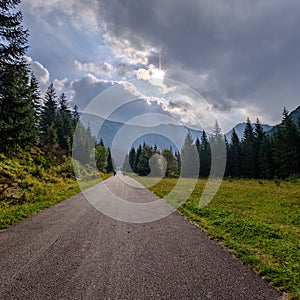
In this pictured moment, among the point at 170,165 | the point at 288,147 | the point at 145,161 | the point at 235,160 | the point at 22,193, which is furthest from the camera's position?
the point at 145,161

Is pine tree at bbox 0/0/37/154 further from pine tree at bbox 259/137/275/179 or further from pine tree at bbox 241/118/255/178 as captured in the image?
pine tree at bbox 241/118/255/178

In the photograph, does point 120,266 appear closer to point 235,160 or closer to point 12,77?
point 12,77

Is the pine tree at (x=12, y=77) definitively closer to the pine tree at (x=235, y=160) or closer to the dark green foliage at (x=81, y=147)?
the dark green foliage at (x=81, y=147)

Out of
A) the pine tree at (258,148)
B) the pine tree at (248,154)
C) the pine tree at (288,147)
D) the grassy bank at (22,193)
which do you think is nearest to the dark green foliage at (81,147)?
the grassy bank at (22,193)

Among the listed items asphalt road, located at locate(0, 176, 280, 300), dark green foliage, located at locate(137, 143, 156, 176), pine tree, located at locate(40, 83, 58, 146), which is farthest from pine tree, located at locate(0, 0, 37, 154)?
dark green foliage, located at locate(137, 143, 156, 176)

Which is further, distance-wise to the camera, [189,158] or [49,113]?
[189,158]

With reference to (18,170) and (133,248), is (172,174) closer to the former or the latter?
(18,170)

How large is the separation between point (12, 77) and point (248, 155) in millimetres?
56334

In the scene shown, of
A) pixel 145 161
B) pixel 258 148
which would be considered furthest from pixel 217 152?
pixel 145 161

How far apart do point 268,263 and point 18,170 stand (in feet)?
74.3

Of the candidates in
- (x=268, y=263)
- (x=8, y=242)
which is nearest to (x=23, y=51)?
(x=8, y=242)

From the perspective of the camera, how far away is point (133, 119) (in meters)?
19.0

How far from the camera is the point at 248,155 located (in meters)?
59.7

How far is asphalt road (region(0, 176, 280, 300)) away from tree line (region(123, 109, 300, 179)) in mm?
43653
